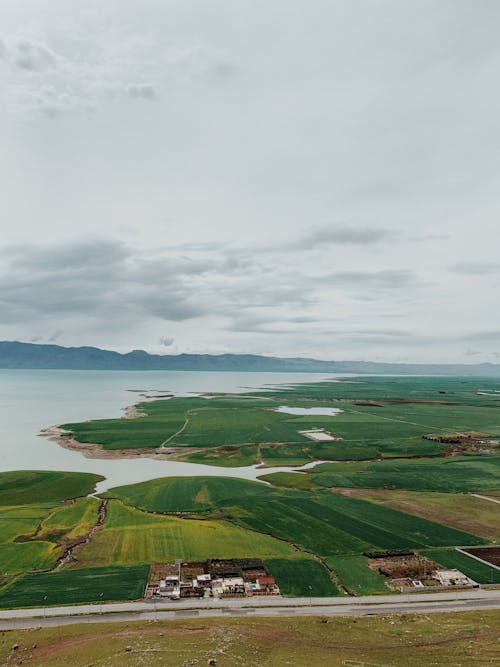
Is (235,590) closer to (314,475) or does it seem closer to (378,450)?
(314,475)

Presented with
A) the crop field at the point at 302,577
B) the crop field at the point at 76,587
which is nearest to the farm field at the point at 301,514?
the crop field at the point at 302,577

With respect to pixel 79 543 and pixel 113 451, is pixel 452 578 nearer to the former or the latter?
pixel 79 543

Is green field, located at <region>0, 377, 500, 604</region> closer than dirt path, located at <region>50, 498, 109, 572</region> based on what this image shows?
No

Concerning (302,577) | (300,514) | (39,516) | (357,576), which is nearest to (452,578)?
(357,576)

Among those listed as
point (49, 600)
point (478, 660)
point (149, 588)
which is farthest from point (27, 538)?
point (478, 660)

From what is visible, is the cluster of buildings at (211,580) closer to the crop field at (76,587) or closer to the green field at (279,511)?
the crop field at (76,587)

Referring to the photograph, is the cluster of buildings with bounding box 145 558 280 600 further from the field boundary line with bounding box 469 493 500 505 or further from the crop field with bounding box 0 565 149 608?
the field boundary line with bounding box 469 493 500 505

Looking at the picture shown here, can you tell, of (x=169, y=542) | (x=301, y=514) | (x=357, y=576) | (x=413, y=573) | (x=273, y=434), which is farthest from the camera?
(x=273, y=434)

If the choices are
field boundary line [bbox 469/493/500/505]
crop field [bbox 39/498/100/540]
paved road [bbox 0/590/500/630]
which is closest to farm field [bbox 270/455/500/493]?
field boundary line [bbox 469/493/500/505]

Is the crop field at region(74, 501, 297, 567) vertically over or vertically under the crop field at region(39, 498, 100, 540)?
over
